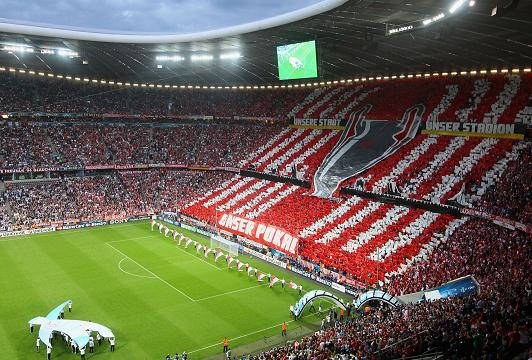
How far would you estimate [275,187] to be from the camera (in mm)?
49406

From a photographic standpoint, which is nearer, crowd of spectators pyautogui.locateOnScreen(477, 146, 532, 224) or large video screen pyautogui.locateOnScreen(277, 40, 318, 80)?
crowd of spectators pyautogui.locateOnScreen(477, 146, 532, 224)

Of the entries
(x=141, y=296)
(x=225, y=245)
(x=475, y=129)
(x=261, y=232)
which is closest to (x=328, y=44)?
(x=475, y=129)

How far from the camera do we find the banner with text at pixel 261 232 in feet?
122

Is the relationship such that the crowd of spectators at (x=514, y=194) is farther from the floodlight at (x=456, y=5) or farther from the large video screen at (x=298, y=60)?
the large video screen at (x=298, y=60)

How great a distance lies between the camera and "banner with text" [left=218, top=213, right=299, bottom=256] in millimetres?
37188

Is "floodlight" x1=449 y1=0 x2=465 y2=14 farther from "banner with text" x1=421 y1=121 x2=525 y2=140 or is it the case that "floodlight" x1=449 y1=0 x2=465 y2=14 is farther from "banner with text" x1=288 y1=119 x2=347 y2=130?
"banner with text" x1=288 y1=119 x2=347 y2=130

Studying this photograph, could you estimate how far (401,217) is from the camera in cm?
3609

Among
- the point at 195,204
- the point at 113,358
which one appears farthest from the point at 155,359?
the point at 195,204

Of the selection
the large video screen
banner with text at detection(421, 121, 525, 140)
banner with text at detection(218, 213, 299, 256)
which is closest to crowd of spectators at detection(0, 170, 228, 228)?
banner with text at detection(218, 213, 299, 256)

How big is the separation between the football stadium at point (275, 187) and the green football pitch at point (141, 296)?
0.58 ft

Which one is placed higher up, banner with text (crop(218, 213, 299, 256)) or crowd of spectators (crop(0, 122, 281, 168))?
crowd of spectators (crop(0, 122, 281, 168))

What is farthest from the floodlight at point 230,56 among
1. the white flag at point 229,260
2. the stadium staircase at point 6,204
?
the stadium staircase at point 6,204

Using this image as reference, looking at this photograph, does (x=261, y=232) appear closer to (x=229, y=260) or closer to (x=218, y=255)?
(x=218, y=255)

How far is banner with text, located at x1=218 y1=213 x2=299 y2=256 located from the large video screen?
12507 millimetres
